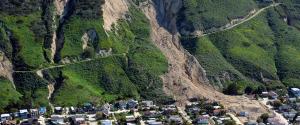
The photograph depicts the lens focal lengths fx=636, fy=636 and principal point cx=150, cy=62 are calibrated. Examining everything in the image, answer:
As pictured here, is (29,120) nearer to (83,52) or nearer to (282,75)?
(83,52)

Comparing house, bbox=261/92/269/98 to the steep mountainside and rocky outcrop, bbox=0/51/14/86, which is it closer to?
the steep mountainside

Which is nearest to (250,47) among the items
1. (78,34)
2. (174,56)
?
(174,56)

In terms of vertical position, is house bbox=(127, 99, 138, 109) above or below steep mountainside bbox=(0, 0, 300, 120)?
below

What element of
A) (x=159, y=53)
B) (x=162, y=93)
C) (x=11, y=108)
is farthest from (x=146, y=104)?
(x=11, y=108)

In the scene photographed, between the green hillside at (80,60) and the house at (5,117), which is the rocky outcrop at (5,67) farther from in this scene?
the house at (5,117)

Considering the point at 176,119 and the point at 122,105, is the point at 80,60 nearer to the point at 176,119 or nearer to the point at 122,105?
the point at 122,105

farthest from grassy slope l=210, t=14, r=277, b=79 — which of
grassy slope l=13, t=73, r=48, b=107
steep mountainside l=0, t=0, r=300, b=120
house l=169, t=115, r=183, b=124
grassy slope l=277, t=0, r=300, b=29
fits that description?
grassy slope l=13, t=73, r=48, b=107
